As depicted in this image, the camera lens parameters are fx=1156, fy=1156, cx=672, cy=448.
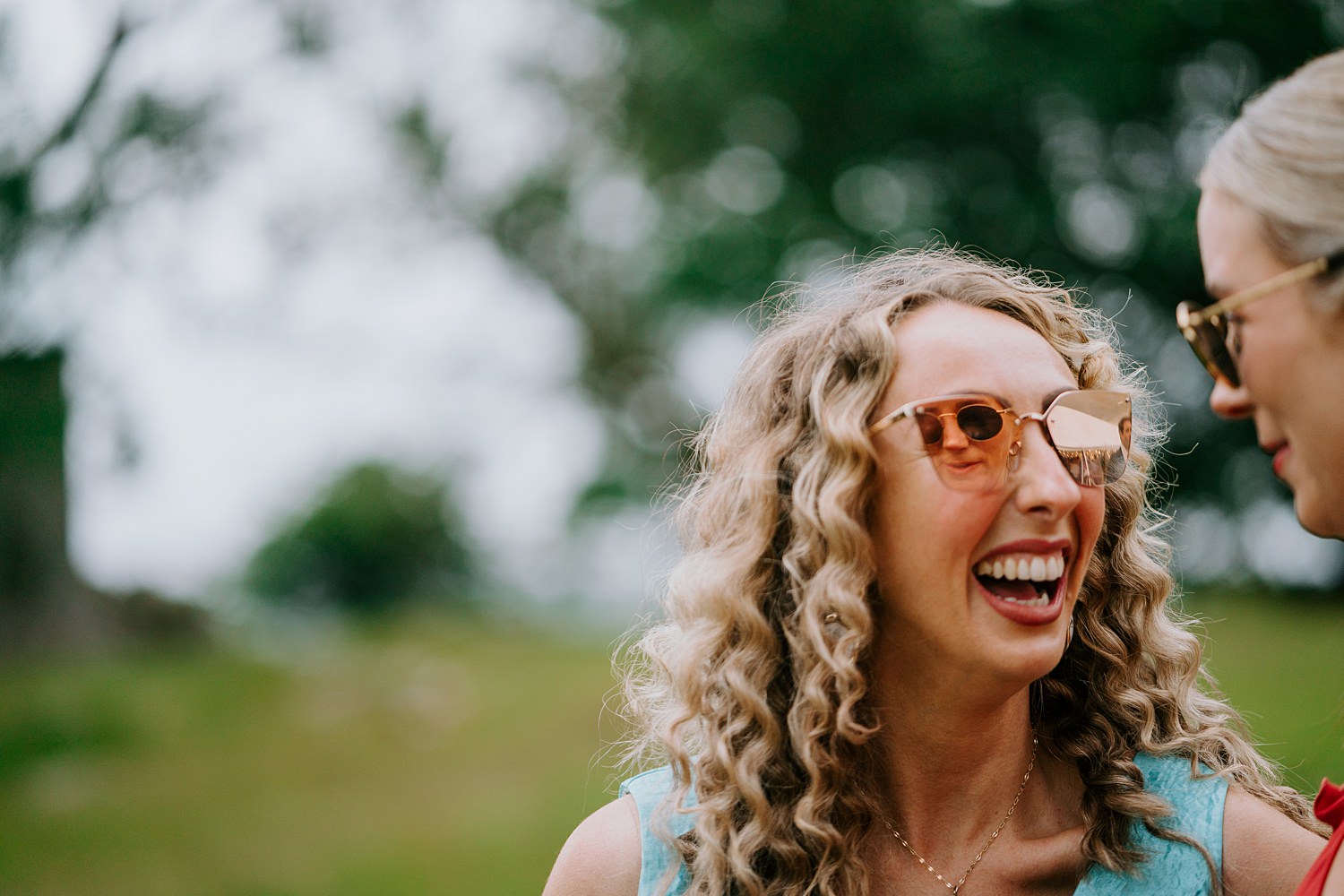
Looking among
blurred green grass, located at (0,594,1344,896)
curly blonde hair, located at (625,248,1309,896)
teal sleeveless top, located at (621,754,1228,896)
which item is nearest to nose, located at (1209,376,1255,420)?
curly blonde hair, located at (625,248,1309,896)

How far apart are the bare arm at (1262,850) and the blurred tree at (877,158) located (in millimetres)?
7541

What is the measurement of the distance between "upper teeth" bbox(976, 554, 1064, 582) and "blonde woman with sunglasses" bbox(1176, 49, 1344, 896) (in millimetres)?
502

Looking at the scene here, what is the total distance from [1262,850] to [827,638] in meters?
0.91

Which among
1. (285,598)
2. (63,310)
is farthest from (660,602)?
(285,598)

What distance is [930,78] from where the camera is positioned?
12203mm

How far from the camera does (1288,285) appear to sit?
1.71m

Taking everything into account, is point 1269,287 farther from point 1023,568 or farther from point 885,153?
point 885,153

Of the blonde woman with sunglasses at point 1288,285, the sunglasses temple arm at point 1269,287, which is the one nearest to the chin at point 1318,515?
the blonde woman with sunglasses at point 1288,285

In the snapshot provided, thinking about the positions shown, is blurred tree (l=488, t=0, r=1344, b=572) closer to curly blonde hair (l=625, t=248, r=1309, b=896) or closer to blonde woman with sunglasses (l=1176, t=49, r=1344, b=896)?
curly blonde hair (l=625, t=248, r=1309, b=896)

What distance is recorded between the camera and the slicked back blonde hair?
65.3 inches

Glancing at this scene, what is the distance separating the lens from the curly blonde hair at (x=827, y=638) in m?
→ 2.31

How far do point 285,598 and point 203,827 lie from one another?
10.3 metres

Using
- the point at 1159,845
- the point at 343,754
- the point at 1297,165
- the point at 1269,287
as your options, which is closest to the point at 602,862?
the point at 1159,845

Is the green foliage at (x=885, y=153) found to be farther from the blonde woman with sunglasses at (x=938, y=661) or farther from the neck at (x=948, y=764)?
the neck at (x=948, y=764)
